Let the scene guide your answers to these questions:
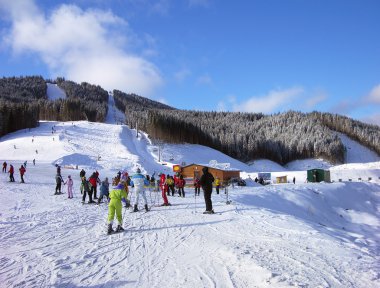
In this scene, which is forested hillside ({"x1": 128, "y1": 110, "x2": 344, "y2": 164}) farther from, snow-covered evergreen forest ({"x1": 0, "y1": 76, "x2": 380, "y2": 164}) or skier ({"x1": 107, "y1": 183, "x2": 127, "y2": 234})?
skier ({"x1": 107, "y1": 183, "x2": 127, "y2": 234})

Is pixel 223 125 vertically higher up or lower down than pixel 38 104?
lower down

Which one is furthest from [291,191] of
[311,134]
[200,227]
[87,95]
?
[87,95]

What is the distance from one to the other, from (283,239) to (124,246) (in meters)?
4.45

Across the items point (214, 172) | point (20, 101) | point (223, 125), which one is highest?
point (20, 101)

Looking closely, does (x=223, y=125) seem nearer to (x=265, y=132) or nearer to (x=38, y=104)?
(x=265, y=132)

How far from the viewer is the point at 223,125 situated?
13862 cm

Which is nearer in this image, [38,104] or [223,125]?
[38,104]

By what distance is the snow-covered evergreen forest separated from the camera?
101m

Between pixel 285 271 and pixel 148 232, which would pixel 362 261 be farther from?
pixel 148 232

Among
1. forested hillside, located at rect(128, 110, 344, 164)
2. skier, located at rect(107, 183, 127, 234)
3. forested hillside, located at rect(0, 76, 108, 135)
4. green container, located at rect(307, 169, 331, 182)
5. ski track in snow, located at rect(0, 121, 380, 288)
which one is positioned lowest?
ski track in snow, located at rect(0, 121, 380, 288)

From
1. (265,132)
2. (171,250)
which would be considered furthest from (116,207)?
(265,132)

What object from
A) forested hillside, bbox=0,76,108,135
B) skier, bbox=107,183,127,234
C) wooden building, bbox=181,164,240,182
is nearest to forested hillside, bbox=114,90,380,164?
forested hillside, bbox=0,76,108,135

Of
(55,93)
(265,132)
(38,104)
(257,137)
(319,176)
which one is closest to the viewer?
(319,176)

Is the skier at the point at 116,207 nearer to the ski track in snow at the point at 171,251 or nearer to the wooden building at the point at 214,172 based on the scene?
the ski track in snow at the point at 171,251
